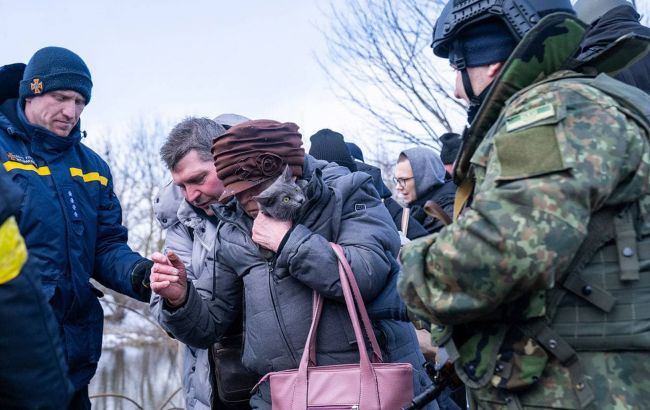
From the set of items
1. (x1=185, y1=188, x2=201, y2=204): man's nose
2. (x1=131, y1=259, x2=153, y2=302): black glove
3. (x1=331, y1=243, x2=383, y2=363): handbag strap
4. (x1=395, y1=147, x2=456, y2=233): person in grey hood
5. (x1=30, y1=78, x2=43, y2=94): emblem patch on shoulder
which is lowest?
(x1=395, y1=147, x2=456, y2=233): person in grey hood

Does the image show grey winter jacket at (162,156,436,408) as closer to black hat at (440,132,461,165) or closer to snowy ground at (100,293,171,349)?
black hat at (440,132,461,165)

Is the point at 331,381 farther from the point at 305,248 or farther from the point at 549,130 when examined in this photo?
the point at 549,130

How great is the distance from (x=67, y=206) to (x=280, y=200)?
127cm

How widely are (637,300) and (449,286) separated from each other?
0.49 m

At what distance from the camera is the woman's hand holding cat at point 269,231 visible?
278 centimetres

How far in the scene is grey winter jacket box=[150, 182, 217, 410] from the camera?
346cm

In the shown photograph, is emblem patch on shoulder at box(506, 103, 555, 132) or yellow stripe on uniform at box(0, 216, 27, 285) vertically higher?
yellow stripe on uniform at box(0, 216, 27, 285)

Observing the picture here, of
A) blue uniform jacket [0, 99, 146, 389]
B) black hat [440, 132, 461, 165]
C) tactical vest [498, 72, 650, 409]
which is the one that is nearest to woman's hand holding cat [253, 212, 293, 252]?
blue uniform jacket [0, 99, 146, 389]

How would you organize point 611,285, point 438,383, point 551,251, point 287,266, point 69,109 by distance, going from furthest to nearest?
point 69,109
point 287,266
point 438,383
point 611,285
point 551,251

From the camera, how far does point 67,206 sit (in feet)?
11.3

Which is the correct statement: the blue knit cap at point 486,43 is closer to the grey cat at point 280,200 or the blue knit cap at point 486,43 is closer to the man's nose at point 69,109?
the grey cat at point 280,200

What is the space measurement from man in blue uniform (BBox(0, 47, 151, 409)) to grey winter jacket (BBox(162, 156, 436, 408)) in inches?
24.3

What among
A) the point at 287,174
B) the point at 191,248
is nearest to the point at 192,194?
the point at 191,248

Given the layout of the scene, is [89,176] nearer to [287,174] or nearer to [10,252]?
[287,174]
